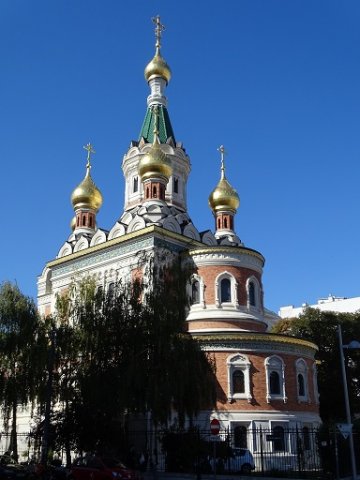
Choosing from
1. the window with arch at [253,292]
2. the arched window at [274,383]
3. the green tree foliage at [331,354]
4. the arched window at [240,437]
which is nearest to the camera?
the arched window at [240,437]

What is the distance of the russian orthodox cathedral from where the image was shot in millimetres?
25672

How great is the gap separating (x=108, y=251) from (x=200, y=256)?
5.24 m

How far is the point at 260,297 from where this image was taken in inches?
1214

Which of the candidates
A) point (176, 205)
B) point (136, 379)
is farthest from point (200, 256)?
point (136, 379)

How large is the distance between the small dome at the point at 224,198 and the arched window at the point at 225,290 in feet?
26.8

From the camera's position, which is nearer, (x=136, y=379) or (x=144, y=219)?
(x=136, y=379)

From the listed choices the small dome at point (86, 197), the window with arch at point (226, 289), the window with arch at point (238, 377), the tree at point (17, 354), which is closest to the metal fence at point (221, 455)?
the tree at point (17, 354)

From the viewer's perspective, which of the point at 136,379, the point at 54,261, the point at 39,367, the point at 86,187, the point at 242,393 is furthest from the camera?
the point at 86,187

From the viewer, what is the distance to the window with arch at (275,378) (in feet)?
85.0

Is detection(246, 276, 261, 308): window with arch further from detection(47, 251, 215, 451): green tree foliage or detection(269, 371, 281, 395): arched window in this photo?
detection(47, 251, 215, 451): green tree foliage

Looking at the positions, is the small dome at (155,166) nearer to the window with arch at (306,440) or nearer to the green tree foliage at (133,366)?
the green tree foliage at (133,366)

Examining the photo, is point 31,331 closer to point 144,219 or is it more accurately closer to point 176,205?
point 144,219

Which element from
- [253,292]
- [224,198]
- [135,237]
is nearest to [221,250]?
[253,292]

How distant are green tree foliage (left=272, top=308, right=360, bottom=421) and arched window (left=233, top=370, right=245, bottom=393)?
10.3 m
